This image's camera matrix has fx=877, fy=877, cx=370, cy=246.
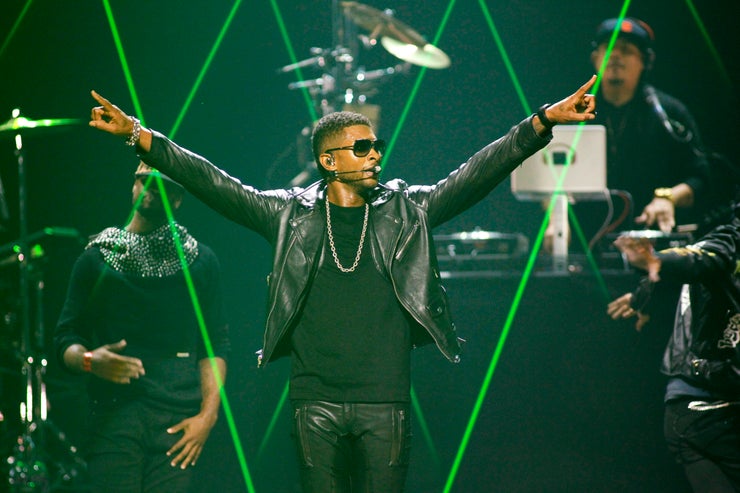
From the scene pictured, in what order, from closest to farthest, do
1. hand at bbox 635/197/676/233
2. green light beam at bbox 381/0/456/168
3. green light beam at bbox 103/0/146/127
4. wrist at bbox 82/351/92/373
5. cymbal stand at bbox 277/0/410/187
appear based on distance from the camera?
wrist at bbox 82/351/92/373
hand at bbox 635/197/676/233
green light beam at bbox 103/0/146/127
cymbal stand at bbox 277/0/410/187
green light beam at bbox 381/0/456/168

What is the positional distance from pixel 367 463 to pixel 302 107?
4.51 metres

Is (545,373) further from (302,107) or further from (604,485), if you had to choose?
(302,107)

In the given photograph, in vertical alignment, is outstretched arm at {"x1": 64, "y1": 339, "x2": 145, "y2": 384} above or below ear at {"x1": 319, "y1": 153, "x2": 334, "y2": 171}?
below

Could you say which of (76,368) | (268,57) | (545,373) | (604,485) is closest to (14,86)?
(268,57)

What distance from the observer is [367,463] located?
3.45m

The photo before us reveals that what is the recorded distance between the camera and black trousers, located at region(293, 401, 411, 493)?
3420 mm

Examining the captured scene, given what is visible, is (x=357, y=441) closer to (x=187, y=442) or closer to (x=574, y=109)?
(x=187, y=442)

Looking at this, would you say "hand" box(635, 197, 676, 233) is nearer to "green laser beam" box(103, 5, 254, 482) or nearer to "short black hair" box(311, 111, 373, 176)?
"short black hair" box(311, 111, 373, 176)

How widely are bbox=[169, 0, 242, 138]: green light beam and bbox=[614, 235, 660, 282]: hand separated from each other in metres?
3.83

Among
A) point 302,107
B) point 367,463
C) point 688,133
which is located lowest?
point 367,463

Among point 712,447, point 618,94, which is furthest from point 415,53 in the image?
point 712,447

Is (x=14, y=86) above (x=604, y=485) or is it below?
above

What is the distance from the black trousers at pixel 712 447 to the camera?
4094mm

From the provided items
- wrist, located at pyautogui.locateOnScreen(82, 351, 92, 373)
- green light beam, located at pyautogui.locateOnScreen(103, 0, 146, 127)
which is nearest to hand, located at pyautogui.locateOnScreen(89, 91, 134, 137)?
wrist, located at pyautogui.locateOnScreen(82, 351, 92, 373)
